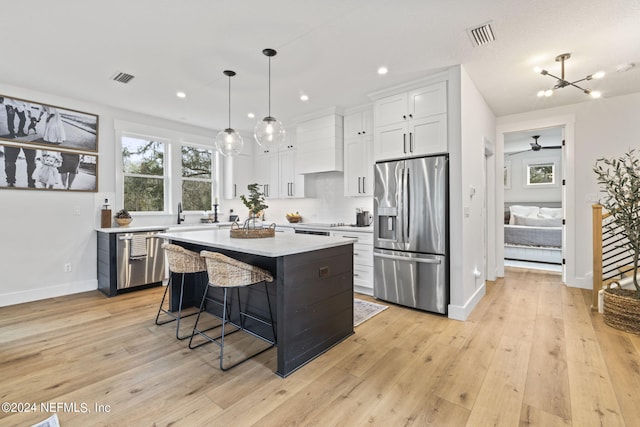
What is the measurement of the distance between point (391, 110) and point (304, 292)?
2.59 meters

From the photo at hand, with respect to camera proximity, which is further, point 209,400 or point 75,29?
point 75,29

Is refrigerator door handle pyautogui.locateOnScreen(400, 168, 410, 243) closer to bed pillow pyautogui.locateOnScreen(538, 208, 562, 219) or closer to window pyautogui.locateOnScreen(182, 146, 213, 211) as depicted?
window pyautogui.locateOnScreen(182, 146, 213, 211)

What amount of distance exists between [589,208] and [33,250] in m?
7.65

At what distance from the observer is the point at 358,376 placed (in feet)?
6.99

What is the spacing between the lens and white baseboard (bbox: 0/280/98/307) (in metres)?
3.65

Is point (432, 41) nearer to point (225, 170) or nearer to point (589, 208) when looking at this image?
point (589, 208)

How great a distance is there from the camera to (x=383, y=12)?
2.28m

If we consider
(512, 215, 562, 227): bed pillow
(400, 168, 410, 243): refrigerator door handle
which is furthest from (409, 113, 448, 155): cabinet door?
(512, 215, 562, 227): bed pillow

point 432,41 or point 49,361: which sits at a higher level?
point 432,41

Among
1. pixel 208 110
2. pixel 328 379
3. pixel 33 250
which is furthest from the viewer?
pixel 208 110

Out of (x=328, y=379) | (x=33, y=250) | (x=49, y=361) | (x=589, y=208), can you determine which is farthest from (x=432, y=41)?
(x=33, y=250)

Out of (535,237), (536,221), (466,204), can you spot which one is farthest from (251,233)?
(536,221)

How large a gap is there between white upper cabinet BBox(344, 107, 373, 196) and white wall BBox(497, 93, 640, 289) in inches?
110

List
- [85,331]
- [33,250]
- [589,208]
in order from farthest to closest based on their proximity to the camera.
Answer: [589,208]
[33,250]
[85,331]
